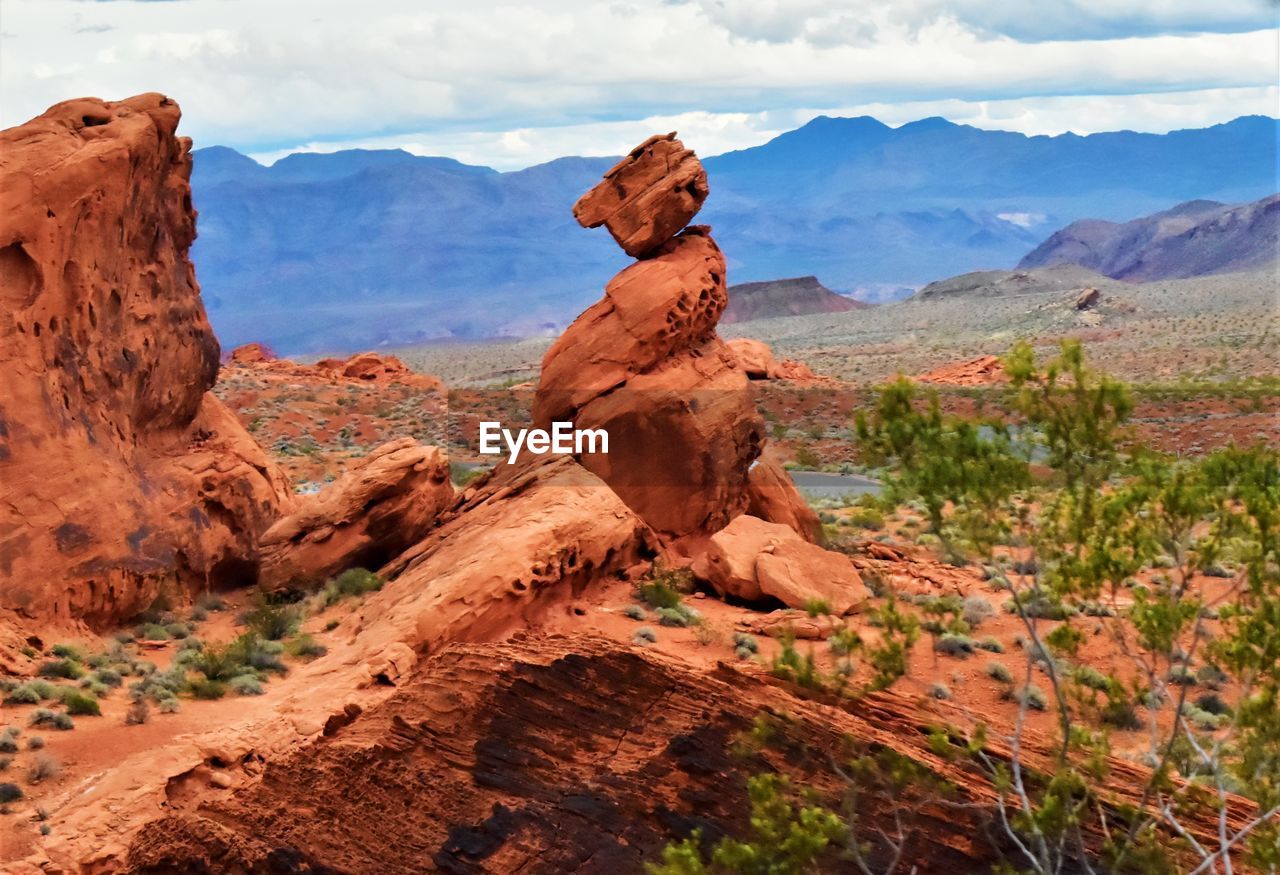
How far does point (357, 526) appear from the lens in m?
22.0

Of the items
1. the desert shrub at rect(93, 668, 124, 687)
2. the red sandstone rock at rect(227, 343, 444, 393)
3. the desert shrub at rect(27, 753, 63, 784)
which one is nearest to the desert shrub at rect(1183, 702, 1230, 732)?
the desert shrub at rect(27, 753, 63, 784)

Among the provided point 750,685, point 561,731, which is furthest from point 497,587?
point 750,685

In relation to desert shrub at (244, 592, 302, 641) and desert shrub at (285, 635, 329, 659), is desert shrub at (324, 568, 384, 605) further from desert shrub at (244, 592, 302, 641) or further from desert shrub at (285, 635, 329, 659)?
desert shrub at (285, 635, 329, 659)

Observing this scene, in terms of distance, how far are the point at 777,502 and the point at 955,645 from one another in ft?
17.7

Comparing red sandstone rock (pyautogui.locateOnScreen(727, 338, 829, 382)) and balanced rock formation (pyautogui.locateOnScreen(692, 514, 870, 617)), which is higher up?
balanced rock formation (pyautogui.locateOnScreen(692, 514, 870, 617))

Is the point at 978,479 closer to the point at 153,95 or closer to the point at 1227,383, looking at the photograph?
the point at 153,95

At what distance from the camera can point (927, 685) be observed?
1636 centimetres

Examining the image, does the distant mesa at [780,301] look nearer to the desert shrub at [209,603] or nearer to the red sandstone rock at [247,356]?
the red sandstone rock at [247,356]

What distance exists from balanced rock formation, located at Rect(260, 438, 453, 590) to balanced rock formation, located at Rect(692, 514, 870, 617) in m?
4.66

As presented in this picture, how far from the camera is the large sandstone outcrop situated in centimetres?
1961

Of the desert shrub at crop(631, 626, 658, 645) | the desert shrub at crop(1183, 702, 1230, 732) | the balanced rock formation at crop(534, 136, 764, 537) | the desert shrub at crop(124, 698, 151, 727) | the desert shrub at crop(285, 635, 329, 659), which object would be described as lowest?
the desert shrub at crop(1183, 702, 1230, 732)

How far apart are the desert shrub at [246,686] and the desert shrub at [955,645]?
8.45 meters

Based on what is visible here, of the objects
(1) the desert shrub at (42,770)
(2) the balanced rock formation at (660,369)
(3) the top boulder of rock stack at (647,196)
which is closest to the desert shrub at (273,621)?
(1) the desert shrub at (42,770)

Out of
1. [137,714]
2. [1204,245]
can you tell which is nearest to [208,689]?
[137,714]
